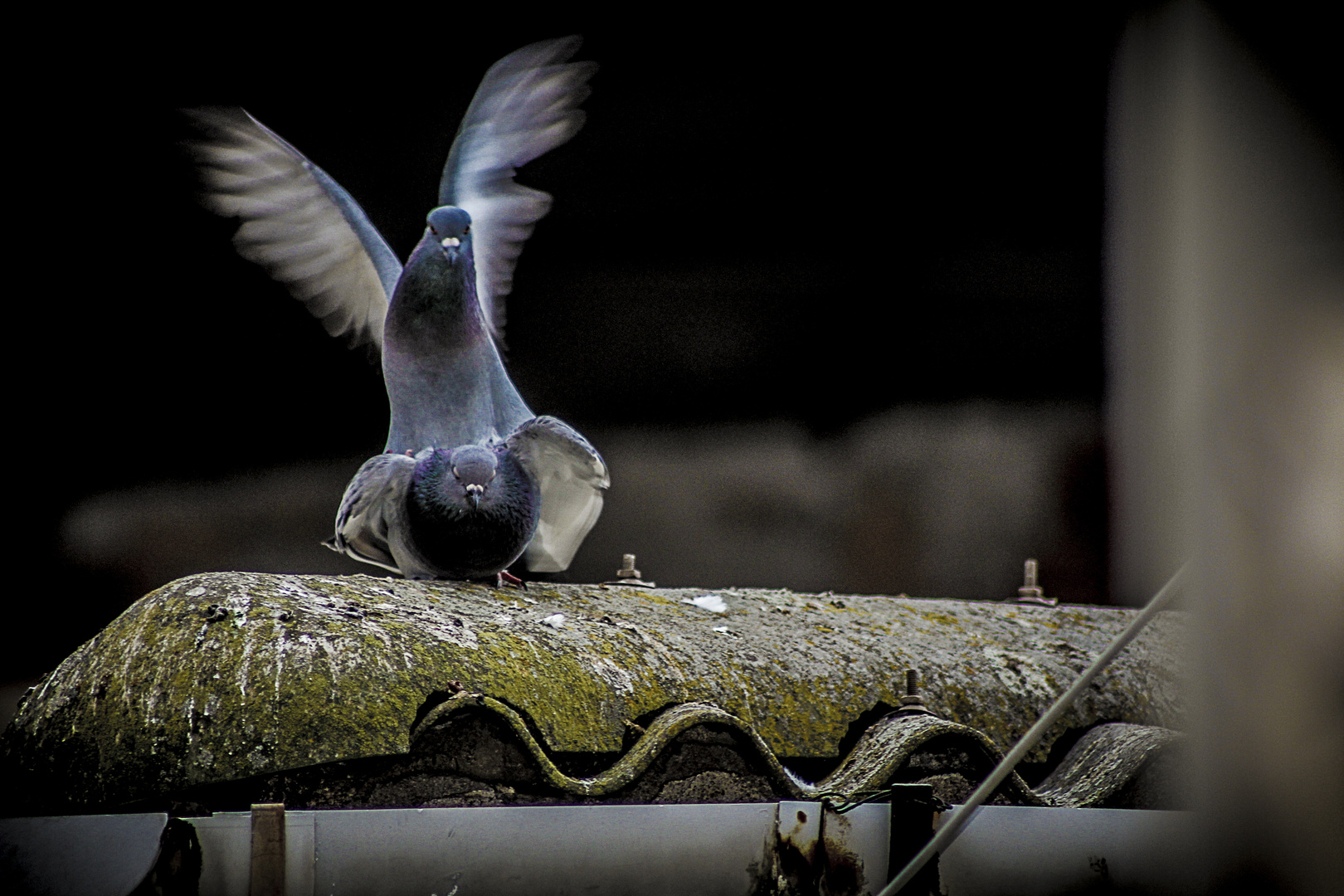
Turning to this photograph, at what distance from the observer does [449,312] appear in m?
3.08

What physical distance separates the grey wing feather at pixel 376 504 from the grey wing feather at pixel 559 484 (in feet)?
0.96

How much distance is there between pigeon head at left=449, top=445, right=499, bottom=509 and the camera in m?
2.82

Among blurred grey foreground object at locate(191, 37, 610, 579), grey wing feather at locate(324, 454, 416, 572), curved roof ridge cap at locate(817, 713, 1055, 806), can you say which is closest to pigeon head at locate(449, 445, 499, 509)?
blurred grey foreground object at locate(191, 37, 610, 579)

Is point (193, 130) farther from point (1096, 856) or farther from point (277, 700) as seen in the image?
point (1096, 856)

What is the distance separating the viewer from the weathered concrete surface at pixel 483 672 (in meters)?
2.07

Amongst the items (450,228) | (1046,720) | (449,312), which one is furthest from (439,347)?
(1046,720)

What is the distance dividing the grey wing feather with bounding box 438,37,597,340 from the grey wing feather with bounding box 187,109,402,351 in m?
0.29

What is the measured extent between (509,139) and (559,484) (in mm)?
1138

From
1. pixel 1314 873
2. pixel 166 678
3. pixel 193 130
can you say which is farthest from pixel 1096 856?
pixel 193 130

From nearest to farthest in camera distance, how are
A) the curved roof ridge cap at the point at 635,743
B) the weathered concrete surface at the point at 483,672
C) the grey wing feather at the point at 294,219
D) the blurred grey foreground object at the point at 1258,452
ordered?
the blurred grey foreground object at the point at 1258,452, the weathered concrete surface at the point at 483,672, the curved roof ridge cap at the point at 635,743, the grey wing feather at the point at 294,219

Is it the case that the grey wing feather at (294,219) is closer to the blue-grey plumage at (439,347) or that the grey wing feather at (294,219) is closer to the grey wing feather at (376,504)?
the blue-grey plumage at (439,347)

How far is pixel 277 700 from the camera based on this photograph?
2096 millimetres

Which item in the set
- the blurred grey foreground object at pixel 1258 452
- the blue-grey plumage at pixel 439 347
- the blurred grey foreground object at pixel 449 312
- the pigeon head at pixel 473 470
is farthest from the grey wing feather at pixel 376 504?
the blurred grey foreground object at pixel 1258 452

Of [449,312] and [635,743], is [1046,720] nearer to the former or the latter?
[635,743]
